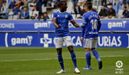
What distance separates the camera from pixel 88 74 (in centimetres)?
1544

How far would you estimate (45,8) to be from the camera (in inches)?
1409

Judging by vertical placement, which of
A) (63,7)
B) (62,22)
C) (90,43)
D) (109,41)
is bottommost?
(109,41)

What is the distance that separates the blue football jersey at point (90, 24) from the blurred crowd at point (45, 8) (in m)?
15.7

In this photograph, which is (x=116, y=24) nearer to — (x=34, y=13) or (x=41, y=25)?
(x=41, y=25)

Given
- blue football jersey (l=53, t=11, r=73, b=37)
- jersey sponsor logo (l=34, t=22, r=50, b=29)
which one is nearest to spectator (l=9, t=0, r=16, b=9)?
jersey sponsor logo (l=34, t=22, r=50, b=29)

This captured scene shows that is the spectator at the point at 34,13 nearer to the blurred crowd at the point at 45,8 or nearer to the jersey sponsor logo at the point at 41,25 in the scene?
the blurred crowd at the point at 45,8

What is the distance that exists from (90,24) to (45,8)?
18.5 metres

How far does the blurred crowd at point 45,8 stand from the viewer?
33.5 metres

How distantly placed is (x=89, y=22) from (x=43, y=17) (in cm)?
1671

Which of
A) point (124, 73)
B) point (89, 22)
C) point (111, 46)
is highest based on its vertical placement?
point (89, 22)

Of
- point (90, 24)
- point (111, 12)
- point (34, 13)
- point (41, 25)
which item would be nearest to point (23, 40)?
point (41, 25)

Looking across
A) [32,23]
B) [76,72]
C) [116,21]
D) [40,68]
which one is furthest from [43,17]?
[76,72]

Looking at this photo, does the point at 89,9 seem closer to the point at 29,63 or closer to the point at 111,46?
the point at 29,63

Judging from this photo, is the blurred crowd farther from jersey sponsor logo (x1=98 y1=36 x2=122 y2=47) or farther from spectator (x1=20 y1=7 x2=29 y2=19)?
jersey sponsor logo (x1=98 y1=36 x2=122 y2=47)
